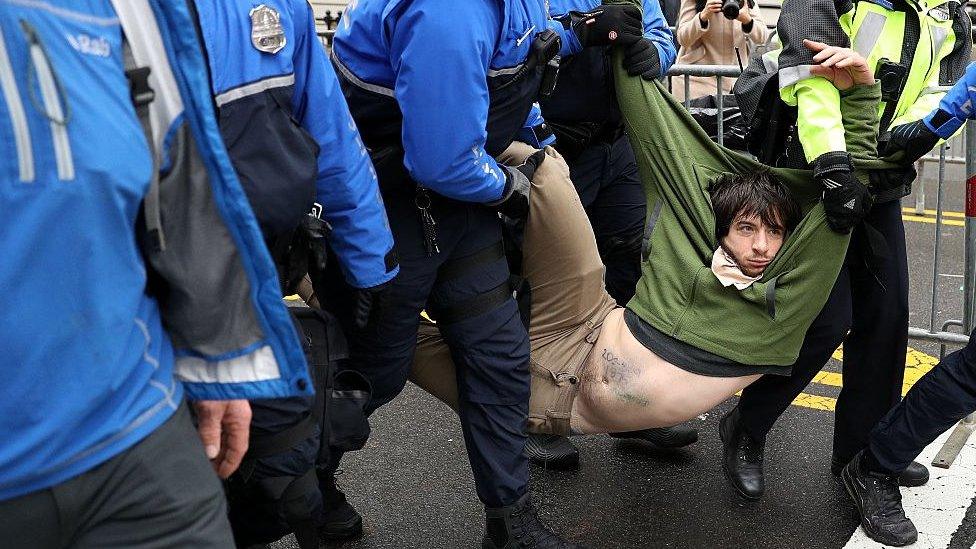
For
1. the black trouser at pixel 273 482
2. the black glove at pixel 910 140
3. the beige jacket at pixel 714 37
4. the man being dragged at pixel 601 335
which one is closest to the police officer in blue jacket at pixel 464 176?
the man being dragged at pixel 601 335

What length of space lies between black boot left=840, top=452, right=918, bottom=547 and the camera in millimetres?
2898

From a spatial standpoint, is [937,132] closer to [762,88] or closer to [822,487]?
[762,88]

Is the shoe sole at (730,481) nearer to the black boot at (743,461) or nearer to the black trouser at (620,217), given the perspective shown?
the black boot at (743,461)

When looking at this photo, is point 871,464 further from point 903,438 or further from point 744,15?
point 744,15

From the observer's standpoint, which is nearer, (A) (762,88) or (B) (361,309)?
(B) (361,309)

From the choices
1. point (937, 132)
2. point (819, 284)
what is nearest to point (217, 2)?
point (819, 284)

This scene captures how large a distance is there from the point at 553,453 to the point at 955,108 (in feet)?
5.78

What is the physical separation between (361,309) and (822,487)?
189cm

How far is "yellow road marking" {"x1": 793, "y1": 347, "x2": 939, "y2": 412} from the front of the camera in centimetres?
428

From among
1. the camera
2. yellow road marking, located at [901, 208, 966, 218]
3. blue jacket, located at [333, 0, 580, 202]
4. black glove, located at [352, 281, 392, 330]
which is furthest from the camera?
yellow road marking, located at [901, 208, 966, 218]

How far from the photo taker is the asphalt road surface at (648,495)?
3.30 m

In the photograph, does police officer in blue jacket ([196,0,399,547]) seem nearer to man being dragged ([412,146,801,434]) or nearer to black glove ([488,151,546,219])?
black glove ([488,151,546,219])

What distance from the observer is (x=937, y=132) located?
9.61 feet

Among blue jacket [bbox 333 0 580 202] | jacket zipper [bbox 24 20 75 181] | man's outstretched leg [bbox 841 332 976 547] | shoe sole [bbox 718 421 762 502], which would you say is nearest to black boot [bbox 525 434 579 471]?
shoe sole [bbox 718 421 762 502]
